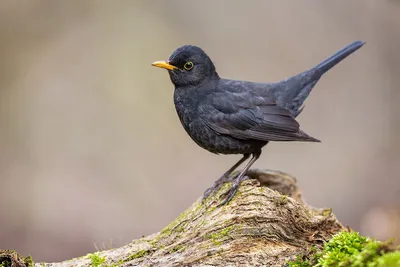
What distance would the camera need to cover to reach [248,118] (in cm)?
632

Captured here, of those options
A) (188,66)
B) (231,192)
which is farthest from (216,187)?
(188,66)

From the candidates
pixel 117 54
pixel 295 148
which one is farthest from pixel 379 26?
pixel 117 54

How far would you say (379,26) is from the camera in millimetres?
15688

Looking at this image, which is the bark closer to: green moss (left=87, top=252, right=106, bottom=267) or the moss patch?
green moss (left=87, top=252, right=106, bottom=267)

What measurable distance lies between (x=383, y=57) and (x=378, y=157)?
117 inches

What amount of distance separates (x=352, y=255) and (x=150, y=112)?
10.1 m

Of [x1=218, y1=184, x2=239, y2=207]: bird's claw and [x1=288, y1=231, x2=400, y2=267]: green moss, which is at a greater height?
[x1=218, y1=184, x2=239, y2=207]: bird's claw

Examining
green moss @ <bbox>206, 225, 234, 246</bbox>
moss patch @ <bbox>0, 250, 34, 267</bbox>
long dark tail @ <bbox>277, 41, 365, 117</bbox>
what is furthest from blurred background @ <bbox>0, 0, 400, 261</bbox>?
green moss @ <bbox>206, 225, 234, 246</bbox>

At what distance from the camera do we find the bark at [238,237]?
4699 millimetres

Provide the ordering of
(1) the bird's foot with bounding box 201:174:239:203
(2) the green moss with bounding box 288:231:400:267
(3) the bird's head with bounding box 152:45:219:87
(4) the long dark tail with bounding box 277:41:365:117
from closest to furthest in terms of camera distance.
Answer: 1. (2) the green moss with bounding box 288:231:400:267
2. (1) the bird's foot with bounding box 201:174:239:203
3. (3) the bird's head with bounding box 152:45:219:87
4. (4) the long dark tail with bounding box 277:41:365:117

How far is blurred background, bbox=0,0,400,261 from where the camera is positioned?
485 inches

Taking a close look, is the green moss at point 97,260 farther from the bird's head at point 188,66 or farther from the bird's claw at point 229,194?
the bird's head at point 188,66

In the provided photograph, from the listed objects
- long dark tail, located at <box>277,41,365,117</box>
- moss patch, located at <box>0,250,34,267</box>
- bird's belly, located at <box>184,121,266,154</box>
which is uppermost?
long dark tail, located at <box>277,41,365,117</box>

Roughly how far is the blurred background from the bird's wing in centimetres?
562
